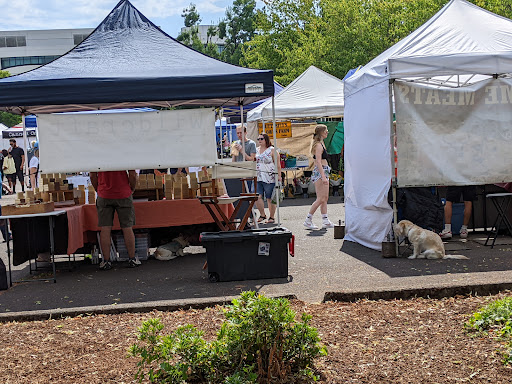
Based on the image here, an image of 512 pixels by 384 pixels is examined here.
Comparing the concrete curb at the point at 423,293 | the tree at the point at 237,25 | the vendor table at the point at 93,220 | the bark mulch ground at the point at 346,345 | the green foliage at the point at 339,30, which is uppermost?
the tree at the point at 237,25

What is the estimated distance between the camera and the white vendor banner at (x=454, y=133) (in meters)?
9.70

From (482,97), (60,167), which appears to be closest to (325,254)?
(482,97)

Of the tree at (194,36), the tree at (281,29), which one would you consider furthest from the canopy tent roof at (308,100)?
the tree at (194,36)

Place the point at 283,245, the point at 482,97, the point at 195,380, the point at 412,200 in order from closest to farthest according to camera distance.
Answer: the point at 195,380, the point at 283,245, the point at 482,97, the point at 412,200

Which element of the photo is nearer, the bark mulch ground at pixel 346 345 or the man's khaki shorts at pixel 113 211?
the bark mulch ground at pixel 346 345

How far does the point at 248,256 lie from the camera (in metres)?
8.34

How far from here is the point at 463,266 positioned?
8.76 metres

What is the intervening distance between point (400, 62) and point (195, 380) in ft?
20.0

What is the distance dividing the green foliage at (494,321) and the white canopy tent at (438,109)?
14.5ft

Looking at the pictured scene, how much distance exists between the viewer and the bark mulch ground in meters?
4.48

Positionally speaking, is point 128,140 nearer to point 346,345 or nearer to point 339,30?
point 346,345

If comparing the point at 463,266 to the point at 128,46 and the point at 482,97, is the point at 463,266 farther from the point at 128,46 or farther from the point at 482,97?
the point at 128,46

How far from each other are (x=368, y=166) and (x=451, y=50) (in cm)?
211

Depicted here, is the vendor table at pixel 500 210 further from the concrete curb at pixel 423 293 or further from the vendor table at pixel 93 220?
the vendor table at pixel 93 220
